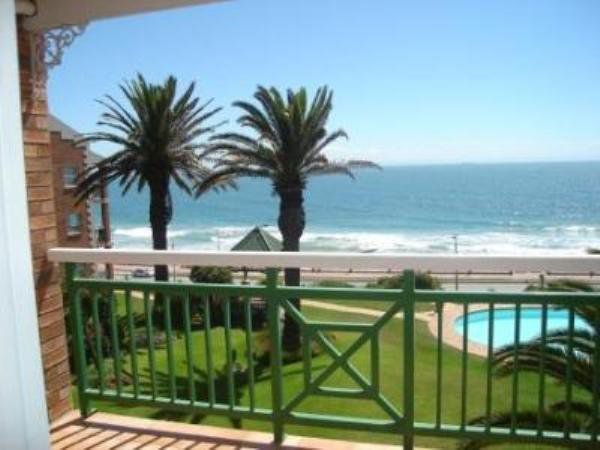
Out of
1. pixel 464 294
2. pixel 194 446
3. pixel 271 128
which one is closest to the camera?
pixel 464 294

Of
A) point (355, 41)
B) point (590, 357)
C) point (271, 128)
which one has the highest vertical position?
point (355, 41)

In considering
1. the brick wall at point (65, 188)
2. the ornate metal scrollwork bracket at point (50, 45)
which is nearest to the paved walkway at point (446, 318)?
the ornate metal scrollwork bracket at point (50, 45)

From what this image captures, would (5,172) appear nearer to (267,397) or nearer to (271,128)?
(267,397)

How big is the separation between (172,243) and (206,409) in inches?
2150

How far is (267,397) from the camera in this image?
10.0m

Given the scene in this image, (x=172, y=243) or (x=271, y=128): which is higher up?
(x=271, y=128)

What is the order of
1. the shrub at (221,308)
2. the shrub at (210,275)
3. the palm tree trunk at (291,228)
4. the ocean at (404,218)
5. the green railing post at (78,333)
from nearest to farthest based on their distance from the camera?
the green railing post at (78,333)
the palm tree trunk at (291,228)
the shrub at (221,308)
the shrub at (210,275)
the ocean at (404,218)

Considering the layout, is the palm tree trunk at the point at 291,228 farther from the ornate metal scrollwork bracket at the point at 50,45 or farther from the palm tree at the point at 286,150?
the ornate metal scrollwork bracket at the point at 50,45

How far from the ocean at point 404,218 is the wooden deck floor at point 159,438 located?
42.7 meters

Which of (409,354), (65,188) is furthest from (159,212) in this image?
(65,188)

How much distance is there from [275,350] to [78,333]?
→ 47.9 inches

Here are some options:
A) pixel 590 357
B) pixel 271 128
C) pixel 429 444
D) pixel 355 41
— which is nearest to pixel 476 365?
pixel 429 444

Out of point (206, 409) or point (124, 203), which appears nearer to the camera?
A: point (206, 409)

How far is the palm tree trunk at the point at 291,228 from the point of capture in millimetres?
13836
